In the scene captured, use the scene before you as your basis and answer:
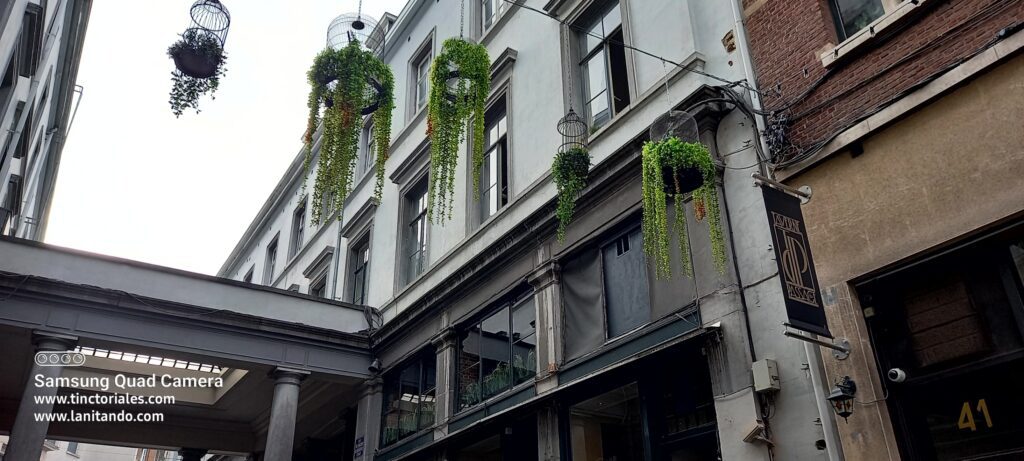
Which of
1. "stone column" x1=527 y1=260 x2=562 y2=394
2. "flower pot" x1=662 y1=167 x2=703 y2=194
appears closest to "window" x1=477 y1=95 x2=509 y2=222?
"stone column" x1=527 y1=260 x2=562 y2=394

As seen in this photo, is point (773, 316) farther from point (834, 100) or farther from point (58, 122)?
point (58, 122)

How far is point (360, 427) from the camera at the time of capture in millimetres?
16203

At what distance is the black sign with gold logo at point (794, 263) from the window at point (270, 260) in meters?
24.5

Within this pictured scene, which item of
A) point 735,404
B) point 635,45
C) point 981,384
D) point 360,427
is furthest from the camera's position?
point 360,427

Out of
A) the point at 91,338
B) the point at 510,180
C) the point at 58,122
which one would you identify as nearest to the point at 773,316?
the point at 510,180

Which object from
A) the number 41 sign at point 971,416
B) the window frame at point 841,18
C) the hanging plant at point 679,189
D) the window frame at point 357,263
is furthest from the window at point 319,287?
the number 41 sign at point 971,416

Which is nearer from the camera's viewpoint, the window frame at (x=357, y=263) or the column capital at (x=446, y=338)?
the column capital at (x=446, y=338)

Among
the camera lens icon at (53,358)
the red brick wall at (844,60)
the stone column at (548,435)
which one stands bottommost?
the stone column at (548,435)

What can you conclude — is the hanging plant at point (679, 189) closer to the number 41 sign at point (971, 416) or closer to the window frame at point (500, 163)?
the number 41 sign at point (971, 416)

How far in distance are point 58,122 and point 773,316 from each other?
865 inches

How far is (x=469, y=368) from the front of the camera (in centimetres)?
1345

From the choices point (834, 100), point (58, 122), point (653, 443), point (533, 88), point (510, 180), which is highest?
point (58, 122)

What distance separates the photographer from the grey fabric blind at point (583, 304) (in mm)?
10344

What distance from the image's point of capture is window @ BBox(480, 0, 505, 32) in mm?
15930
